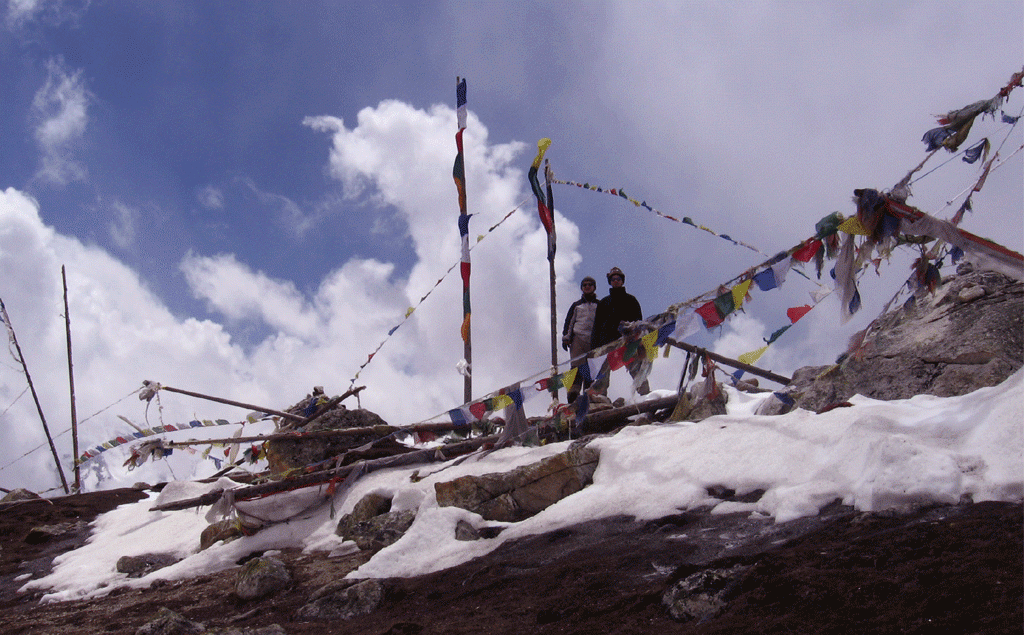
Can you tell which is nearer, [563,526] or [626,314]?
[563,526]

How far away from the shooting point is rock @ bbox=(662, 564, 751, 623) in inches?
160

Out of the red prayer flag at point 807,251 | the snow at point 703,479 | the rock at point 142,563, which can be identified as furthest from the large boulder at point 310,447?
the red prayer flag at point 807,251

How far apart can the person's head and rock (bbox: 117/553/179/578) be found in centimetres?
778

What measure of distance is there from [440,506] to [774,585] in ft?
15.2

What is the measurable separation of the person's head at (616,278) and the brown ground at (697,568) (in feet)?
17.2

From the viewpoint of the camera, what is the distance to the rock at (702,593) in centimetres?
406

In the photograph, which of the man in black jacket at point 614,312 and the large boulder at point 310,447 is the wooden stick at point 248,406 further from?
the man in black jacket at point 614,312

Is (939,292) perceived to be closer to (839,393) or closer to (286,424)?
(839,393)

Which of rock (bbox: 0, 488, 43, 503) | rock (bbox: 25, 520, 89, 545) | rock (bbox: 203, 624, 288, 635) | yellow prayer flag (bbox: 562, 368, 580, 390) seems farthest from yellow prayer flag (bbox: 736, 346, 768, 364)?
rock (bbox: 0, 488, 43, 503)

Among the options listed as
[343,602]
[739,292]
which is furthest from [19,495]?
[739,292]

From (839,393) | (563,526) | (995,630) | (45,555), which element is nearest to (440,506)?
(563,526)

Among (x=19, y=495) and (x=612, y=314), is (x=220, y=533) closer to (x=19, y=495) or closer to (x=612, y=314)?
(x=612, y=314)

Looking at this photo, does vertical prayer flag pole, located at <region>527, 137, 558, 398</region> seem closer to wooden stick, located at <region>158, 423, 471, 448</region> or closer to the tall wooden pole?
the tall wooden pole

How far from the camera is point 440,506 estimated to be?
315 inches
